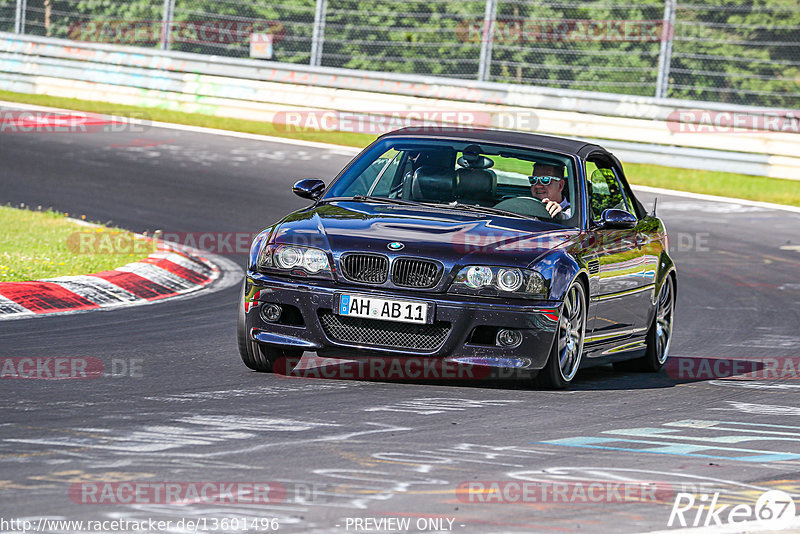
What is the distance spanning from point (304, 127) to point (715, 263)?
33.0 ft

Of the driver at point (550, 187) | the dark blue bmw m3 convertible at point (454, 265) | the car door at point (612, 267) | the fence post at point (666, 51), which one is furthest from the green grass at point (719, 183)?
the driver at point (550, 187)

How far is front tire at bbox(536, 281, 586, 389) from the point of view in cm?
786

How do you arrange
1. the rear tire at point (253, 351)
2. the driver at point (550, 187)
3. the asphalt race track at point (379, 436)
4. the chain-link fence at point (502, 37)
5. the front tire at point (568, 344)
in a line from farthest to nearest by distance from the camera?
the chain-link fence at point (502, 37) < the driver at point (550, 187) < the rear tire at point (253, 351) < the front tire at point (568, 344) < the asphalt race track at point (379, 436)

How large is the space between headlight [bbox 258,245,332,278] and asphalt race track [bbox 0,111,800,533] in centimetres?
59

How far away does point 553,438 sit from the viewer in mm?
6461

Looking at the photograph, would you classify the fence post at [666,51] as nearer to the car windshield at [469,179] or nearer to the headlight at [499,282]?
the car windshield at [469,179]

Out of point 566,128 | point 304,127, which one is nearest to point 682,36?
point 566,128

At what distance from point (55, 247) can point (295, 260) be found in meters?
4.85

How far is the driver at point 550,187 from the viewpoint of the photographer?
8.74 metres

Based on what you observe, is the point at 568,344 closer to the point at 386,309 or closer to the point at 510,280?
the point at 510,280

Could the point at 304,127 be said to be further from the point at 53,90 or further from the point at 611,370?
the point at 611,370

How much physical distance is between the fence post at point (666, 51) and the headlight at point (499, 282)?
1405 centimetres

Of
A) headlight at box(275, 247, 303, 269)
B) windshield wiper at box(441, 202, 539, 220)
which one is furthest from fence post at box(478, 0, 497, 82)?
headlight at box(275, 247, 303, 269)

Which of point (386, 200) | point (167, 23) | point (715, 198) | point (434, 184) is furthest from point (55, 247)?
point (167, 23)
